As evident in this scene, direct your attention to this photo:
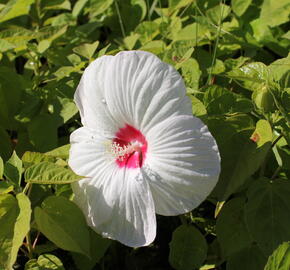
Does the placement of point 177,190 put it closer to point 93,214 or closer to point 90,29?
point 93,214

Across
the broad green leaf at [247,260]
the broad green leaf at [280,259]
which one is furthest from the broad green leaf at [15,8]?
the broad green leaf at [280,259]

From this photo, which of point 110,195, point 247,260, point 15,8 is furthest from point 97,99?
point 15,8

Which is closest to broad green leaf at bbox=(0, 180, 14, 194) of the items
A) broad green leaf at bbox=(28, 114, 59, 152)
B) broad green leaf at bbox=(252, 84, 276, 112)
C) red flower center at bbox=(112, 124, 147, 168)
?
red flower center at bbox=(112, 124, 147, 168)

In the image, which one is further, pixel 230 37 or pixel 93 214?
pixel 230 37

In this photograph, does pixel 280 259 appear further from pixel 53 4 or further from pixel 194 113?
pixel 53 4

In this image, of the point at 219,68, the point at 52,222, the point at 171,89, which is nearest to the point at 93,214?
the point at 52,222

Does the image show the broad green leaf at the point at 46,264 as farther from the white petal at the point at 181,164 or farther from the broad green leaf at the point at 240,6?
the broad green leaf at the point at 240,6

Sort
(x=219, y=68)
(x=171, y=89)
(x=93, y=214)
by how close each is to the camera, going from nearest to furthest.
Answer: (x=171, y=89), (x=93, y=214), (x=219, y=68)

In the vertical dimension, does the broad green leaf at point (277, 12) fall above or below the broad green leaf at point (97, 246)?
above
